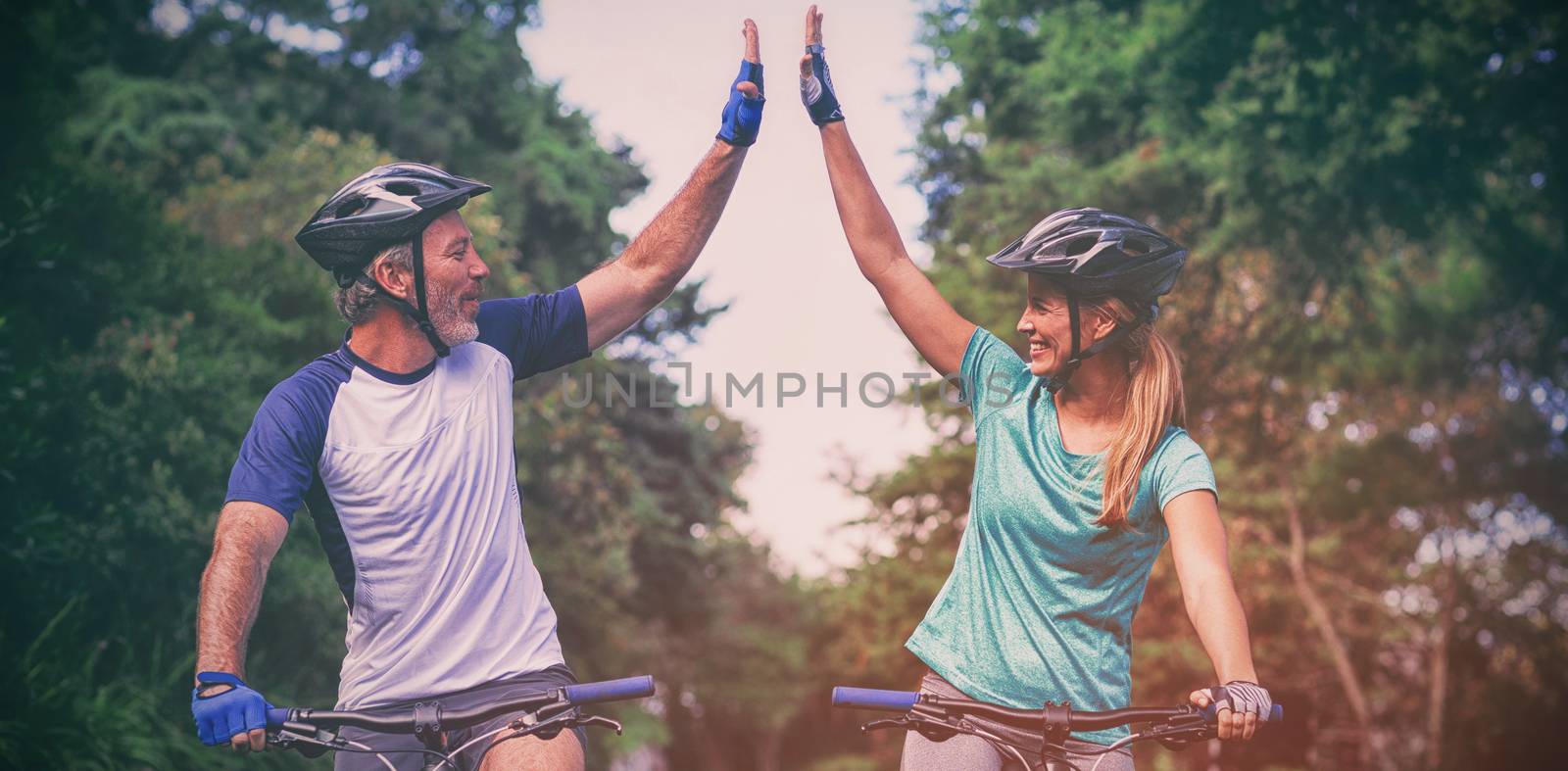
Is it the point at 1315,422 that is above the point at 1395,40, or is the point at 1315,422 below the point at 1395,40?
below

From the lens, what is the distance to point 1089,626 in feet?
13.8

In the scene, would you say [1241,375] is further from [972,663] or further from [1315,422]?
[972,663]

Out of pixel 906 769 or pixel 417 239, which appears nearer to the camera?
pixel 906 769

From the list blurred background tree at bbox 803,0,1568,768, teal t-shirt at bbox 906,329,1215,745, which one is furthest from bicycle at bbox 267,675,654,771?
blurred background tree at bbox 803,0,1568,768

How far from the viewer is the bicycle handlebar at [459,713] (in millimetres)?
3828

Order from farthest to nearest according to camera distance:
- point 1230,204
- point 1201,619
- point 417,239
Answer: point 1230,204, point 417,239, point 1201,619

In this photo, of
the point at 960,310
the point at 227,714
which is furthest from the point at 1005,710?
the point at 960,310

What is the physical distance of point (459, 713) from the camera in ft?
13.0

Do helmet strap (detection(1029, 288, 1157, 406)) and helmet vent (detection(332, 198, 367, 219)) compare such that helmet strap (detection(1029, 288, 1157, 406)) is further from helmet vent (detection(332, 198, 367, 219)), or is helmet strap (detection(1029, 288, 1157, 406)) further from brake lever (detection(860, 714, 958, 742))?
helmet vent (detection(332, 198, 367, 219))

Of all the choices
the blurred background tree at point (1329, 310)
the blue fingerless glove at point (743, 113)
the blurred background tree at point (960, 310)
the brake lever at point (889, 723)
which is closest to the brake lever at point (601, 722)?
the brake lever at point (889, 723)

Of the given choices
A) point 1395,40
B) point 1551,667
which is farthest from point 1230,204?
point 1551,667

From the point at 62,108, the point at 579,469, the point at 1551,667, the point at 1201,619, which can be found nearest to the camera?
the point at 1201,619

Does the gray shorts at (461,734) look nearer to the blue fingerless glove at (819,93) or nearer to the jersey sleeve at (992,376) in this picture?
the jersey sleeve at (992,376)

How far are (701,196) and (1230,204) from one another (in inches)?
631
